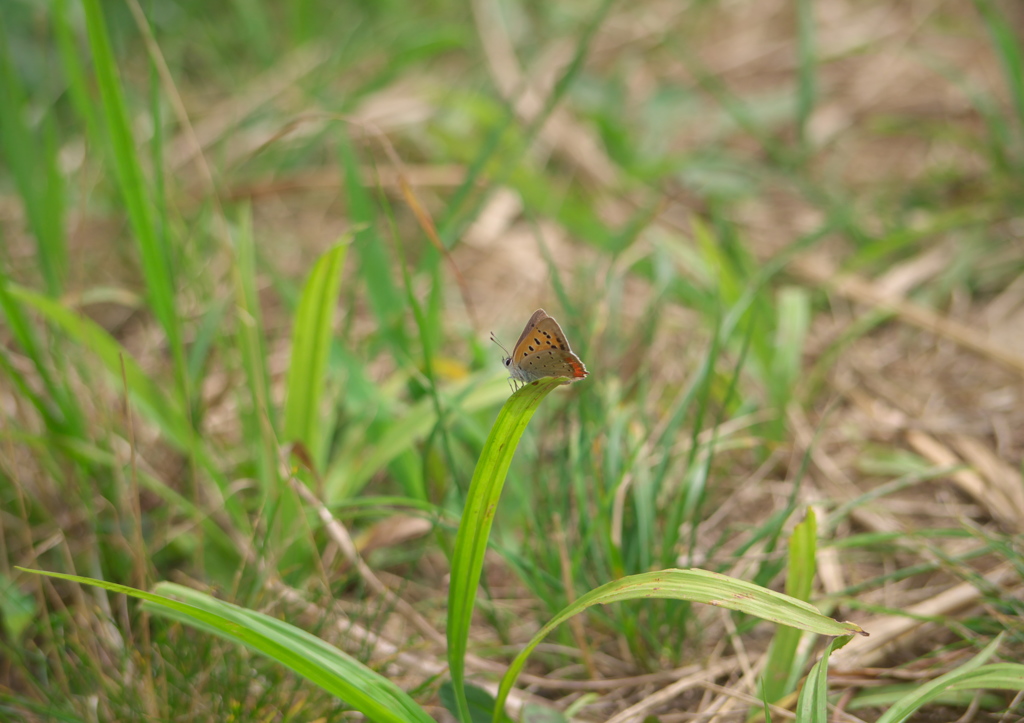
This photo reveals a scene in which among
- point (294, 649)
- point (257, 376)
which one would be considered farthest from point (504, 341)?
point (294, 649)

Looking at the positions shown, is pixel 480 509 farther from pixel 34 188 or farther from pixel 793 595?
pixel 34 188

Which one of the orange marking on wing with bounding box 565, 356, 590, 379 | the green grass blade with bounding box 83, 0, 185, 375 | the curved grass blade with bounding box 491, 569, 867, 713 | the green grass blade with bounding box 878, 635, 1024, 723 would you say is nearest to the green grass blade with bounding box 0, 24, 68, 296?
the green grass blade with bounding box 83, 0, 185, 375

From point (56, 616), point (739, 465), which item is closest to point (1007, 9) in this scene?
point (739, 465)

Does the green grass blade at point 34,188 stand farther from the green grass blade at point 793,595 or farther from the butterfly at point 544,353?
the green grass blade at point 793,595

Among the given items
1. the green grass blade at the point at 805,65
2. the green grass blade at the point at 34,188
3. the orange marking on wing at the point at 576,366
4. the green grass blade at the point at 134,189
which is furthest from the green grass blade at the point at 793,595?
the green grass blade at the point at 805,65

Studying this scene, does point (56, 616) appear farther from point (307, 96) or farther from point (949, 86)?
point (949, 86)

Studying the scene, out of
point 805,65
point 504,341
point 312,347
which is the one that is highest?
point 805,65
